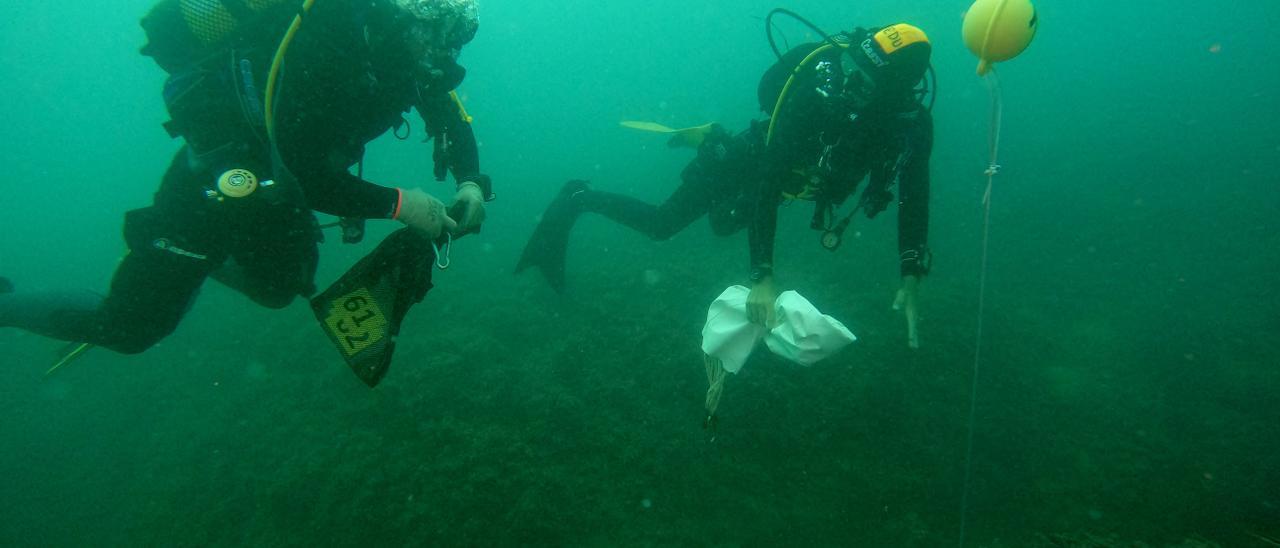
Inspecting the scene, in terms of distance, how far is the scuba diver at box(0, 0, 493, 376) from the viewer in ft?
7.27

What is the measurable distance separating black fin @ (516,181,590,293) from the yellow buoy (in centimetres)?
437

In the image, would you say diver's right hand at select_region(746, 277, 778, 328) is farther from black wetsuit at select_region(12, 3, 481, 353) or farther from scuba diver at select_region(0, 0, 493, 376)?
black wetsuit at select_region(12, 3, 481, 353)

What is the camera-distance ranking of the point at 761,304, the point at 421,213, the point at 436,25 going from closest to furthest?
the point at 421,213
the point at 436,25
the point at 761,304

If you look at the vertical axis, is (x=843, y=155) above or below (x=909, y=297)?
Answer: above

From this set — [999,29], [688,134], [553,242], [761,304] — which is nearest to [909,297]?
[761,304]

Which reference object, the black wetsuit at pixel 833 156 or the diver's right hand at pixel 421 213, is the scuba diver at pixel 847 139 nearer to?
the black wetsuit at pixel 833 156

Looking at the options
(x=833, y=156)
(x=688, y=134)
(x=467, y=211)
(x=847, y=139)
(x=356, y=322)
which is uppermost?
(x=688, y=134)

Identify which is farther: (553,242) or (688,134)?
(553,242)

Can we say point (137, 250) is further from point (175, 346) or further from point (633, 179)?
point (633, 179)

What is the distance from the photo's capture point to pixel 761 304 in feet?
10.9

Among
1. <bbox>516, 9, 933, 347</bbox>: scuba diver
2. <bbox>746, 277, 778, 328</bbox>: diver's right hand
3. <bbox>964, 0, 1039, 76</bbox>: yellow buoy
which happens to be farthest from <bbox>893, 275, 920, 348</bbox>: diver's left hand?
<bbox>964, 0, 1039, 76</bbox>: yellow buoy

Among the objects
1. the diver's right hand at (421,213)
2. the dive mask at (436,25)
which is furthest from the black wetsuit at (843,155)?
the dive mask at (436,25)

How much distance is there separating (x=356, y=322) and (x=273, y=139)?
85cm

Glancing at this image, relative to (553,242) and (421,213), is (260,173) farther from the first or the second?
(553,242)
